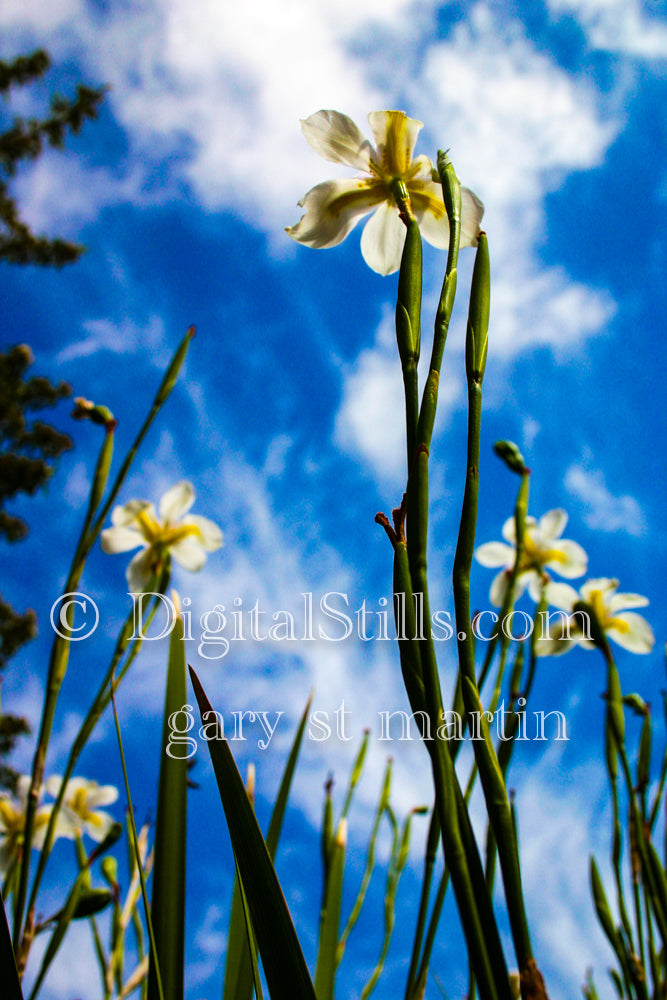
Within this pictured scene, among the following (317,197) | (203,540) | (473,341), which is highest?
(203,540)

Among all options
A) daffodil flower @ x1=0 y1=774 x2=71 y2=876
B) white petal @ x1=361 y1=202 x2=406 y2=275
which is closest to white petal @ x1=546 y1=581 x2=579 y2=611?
white petal @ x1=361 y1=202 x2=406 y2=275

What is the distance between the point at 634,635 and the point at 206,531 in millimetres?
809

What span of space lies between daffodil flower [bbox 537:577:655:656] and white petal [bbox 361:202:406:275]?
0.72 meters

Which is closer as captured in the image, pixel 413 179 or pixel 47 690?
pixel 413 179

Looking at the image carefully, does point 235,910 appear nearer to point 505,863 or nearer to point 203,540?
point 505,863

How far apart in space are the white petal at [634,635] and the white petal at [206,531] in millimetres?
744

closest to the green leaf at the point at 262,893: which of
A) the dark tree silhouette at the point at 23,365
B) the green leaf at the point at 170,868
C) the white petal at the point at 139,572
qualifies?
the green leaf at the point at 170,868

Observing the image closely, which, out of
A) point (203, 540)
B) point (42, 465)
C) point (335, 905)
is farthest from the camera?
point (42, 465)

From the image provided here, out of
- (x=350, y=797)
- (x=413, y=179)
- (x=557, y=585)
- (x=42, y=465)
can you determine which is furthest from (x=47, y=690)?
(x=42, y=465)

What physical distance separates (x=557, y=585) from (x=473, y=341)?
2.86 feet

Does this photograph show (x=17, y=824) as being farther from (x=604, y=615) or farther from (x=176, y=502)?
(x=604, y=615)

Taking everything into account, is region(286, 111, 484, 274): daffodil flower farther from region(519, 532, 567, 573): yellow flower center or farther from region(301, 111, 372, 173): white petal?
region(519, 532, 567, 573): yellow flower center

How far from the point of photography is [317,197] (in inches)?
20.1

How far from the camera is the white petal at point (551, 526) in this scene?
127 cm
